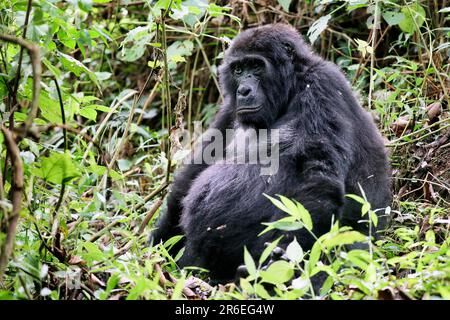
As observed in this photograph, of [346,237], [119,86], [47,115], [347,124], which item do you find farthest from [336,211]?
[119,86]

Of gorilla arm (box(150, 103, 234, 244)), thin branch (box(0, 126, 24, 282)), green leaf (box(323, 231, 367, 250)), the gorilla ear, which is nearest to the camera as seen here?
thin branch (box(0, 126, 24, 282))

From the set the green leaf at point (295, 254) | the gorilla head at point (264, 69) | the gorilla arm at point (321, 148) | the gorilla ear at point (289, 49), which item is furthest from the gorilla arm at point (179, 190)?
the green leaf at point (295, 254)

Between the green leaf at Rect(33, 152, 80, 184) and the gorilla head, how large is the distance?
1795 mm

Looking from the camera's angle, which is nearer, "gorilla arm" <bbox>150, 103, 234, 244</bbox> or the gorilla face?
the gorilla face

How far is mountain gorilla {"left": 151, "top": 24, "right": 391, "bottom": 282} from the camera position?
404cm

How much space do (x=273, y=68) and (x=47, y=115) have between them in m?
1.79

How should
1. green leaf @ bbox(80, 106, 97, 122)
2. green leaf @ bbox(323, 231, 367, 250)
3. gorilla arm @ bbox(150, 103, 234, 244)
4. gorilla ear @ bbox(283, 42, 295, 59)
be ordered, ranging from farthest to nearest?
gorilla arm @ bbox(150, 103, 234, 244)
gorilla ear @ bbox(283, 42, 295, 59)
green leaf @ bbox(80, 106, 97, 122)
green leaf @ bbox(323, 231, 367, 250)

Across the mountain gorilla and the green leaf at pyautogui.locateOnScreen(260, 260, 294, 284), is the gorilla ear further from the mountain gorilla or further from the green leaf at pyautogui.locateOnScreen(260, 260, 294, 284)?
the green leaf at pyautogui.locateOnScreen(260, 260, 294, 284)

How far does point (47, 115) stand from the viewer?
3.53 meters

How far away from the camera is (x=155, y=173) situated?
6344mm

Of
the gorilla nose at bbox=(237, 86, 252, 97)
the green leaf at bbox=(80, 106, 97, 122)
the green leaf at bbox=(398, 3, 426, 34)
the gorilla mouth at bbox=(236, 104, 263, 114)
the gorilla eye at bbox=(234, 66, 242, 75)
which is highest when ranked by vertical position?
the green leaf at bbox=(398, 3, 426, 34)

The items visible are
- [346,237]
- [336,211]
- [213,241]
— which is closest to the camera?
[346,237]

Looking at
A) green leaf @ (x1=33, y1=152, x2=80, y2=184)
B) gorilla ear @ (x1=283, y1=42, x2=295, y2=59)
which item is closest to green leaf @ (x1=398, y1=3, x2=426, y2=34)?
gorilla ear @ (x1=283, y1=42, x2=295, y2=59)
